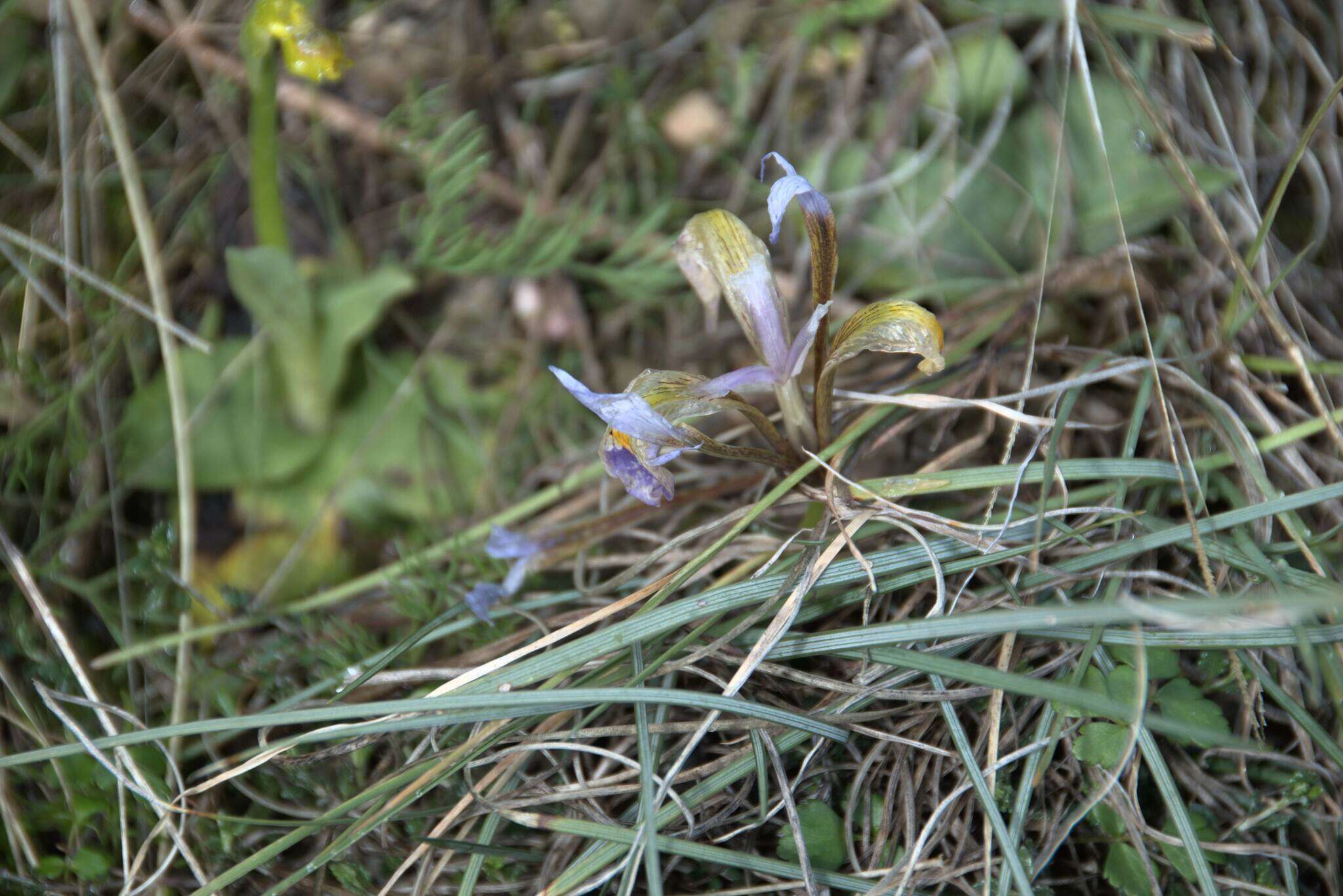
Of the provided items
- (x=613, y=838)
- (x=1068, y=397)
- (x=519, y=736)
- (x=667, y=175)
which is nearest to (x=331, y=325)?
(x=667, y=175)

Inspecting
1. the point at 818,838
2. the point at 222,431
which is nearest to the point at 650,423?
the point at 818,838

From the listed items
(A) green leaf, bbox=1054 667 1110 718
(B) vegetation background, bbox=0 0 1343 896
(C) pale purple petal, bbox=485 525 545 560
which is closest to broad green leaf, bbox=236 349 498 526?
(B) vegetation background, bbox=0 0 1343 896

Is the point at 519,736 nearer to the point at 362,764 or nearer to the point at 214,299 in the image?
the point at 362,764

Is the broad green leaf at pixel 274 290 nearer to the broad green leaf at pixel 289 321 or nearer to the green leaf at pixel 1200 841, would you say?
the broad green leaf at pixel 289 321

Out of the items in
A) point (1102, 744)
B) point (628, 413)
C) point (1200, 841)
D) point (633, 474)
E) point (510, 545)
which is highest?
point (628, 413)

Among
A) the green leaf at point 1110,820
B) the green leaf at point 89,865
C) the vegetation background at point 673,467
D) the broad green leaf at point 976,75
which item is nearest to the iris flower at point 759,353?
the vegetation background at point 673,467

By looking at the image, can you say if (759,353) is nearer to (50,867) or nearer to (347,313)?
(347,313)

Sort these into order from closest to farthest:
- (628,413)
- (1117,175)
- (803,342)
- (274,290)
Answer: (628,413), (803,342), (274,290), (1117,175)
